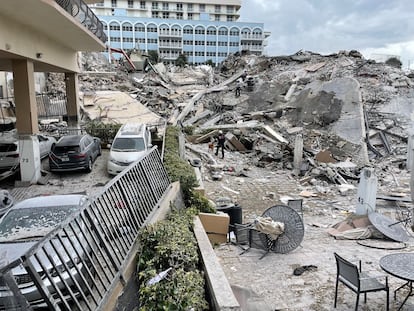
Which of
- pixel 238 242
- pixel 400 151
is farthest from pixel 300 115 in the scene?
pixel 238 242

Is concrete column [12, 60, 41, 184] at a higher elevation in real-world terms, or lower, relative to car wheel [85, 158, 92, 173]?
higher

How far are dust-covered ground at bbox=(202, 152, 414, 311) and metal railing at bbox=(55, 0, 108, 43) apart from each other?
28.7 ft

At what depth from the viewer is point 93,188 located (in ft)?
42.6

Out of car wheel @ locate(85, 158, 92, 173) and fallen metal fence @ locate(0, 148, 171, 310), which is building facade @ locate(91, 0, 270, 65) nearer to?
car wheel @ locate(85, 158, 92, 173)

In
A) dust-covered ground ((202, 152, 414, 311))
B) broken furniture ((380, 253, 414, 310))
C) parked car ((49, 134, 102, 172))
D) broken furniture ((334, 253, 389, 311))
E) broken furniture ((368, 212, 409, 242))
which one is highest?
parked car ((49, 134, 102, 172))

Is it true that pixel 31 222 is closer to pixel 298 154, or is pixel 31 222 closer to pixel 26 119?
pixel 26 119

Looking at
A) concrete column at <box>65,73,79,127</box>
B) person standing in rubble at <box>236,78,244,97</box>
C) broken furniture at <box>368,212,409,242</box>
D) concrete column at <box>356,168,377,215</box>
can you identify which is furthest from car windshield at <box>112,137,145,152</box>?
person standing in rubble at <box>236,78,244,97</box>

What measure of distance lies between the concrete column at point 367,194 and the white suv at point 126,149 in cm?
821

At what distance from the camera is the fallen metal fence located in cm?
307

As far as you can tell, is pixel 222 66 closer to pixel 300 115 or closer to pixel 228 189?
pixel 300 115

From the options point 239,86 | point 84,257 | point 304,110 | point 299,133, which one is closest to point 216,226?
point 84,257

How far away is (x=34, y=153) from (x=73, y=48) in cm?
714

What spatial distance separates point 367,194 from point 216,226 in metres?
5.01

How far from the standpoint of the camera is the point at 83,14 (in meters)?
13.9
